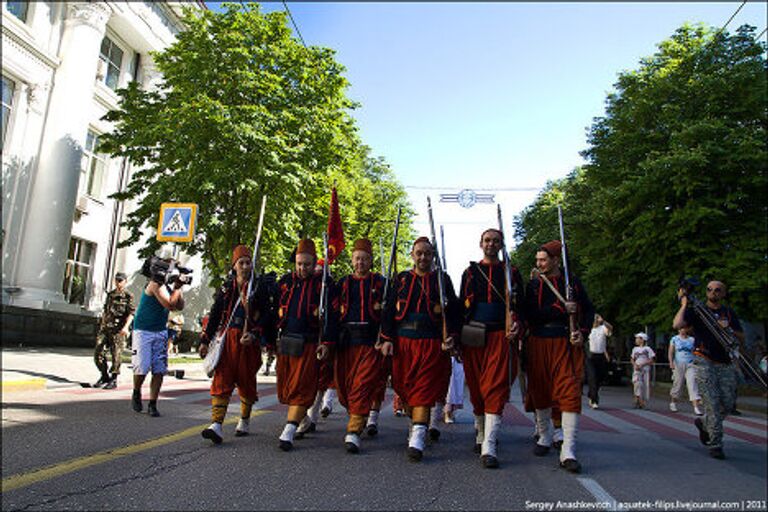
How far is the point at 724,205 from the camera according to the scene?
20.0 m

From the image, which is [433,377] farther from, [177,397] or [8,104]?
[8,104]

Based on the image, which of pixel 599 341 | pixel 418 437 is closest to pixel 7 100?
pixel 599 341

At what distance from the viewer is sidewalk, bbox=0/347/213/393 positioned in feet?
31.0

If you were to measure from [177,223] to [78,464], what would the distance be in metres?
7.27

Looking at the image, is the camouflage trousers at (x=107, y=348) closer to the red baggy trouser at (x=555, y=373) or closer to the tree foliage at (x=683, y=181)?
the red baggy trouser at (x=555, y=373)

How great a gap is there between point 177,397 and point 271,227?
8571 millimetres

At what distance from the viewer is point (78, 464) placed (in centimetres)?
449

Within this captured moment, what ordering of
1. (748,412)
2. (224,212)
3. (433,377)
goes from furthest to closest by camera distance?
(224,212), (748,412), (433,377)

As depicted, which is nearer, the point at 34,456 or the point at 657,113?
the point at 34,456

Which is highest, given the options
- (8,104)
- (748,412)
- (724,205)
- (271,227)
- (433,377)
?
(8,104)

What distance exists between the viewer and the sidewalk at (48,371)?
31.0ft

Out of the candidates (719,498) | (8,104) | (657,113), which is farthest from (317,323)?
(657,113)

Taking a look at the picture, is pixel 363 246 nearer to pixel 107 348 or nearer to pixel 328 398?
pixel 328 398

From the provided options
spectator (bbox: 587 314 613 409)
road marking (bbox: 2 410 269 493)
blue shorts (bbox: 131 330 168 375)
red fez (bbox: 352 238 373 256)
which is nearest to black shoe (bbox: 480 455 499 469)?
red fez (bbox: 352 238 373 256)
